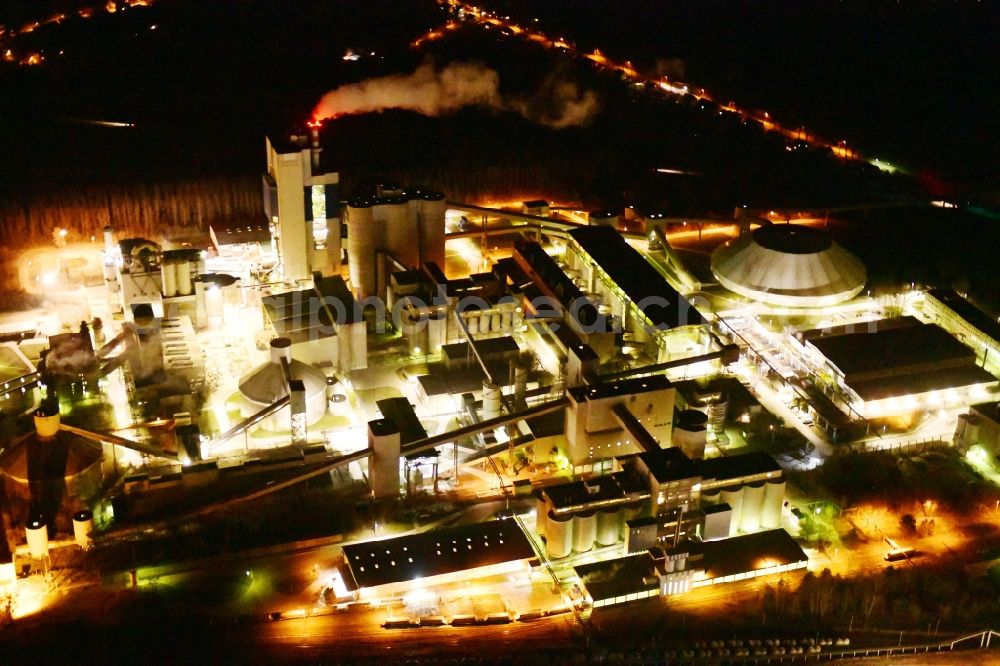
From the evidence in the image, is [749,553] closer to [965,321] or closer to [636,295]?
[636,295]

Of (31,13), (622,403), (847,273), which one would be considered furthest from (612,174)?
(31,13)

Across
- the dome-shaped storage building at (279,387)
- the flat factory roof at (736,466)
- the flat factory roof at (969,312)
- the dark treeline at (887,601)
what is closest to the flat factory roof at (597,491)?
the flat factory roof at (736,466)

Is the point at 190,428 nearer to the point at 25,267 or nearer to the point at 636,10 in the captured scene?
the point at 25,267

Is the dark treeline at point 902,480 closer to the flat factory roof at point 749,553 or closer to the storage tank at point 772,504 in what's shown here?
the storage tank at point 772,504

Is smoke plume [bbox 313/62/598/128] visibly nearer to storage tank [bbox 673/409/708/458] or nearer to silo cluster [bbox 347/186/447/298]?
silo cluster [bbox 347/186/447/298]

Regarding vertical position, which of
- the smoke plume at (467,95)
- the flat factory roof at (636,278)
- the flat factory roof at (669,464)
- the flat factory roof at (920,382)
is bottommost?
the flat factory roof at (920,382)

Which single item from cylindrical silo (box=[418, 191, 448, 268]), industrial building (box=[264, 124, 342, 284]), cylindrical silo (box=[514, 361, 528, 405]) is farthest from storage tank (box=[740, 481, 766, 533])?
industrial building (box=[264, 124, 342, 284])

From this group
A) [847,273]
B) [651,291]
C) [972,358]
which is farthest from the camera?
[847,273]
